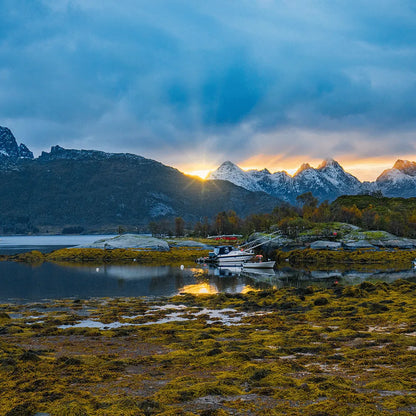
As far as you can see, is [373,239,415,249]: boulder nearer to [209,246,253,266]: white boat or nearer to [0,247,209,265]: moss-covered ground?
[209,246,253,266]: white boat

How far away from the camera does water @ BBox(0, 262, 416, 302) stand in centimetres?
6053

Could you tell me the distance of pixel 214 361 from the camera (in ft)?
76.0

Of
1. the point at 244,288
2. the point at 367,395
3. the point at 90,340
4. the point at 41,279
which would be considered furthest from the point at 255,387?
the point at 41,279

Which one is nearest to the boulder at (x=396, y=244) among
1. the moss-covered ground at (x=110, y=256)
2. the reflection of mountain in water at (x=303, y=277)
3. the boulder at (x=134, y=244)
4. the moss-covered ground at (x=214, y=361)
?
the reflection of mountain in water at (x=303, y=277)

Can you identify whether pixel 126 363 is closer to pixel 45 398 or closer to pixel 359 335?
pixel 45 398

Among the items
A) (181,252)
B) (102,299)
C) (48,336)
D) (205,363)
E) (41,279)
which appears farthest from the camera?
(181,252)

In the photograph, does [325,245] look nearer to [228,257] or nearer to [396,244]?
[396,244]

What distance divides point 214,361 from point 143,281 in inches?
2085

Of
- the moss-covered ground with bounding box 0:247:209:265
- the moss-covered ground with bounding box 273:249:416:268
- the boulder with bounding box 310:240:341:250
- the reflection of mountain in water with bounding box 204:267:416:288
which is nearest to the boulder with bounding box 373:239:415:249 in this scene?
the moss-covered ground with bounding box 273:249:416:268

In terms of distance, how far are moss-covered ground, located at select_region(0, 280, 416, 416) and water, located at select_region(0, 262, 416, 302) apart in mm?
17115

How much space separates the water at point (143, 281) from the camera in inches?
2383

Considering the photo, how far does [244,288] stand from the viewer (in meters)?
65.4

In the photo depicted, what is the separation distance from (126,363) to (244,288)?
43.6 meters

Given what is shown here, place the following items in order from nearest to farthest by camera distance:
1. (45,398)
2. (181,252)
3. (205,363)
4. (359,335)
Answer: (45,398)
(205,363)
(359,335)
(181,252)
